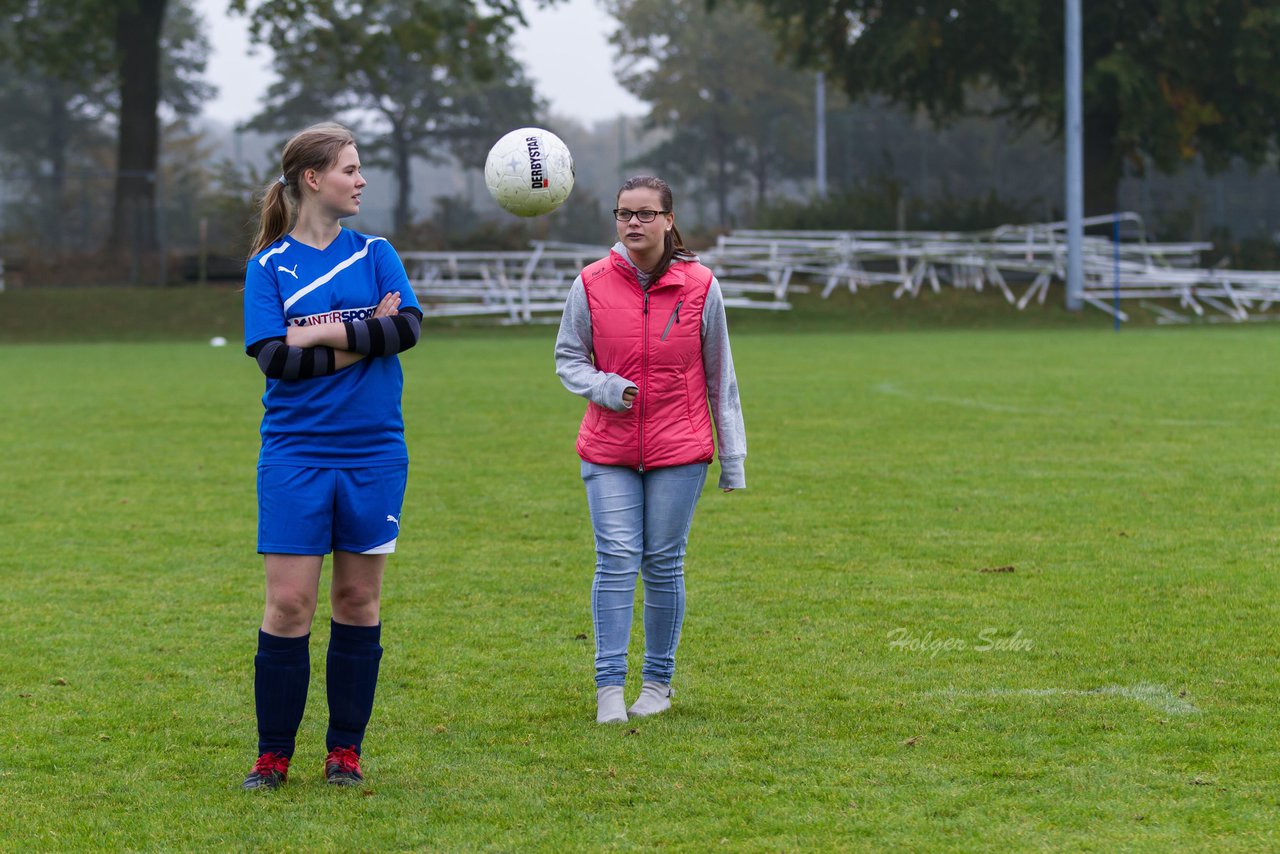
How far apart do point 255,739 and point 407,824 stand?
1.09 metres

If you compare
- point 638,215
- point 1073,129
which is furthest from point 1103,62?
point 638,215

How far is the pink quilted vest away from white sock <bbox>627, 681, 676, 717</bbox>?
31.0 inches

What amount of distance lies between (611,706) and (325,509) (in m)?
1.37

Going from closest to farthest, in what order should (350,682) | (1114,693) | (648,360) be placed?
(350,682)
(648,360)
(1114,693)

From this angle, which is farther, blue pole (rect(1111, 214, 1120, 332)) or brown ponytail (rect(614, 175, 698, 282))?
blue pole (rect(1111, 214, 1120, 332))

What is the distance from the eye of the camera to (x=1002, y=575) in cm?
775

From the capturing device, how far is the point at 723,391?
5.44 m

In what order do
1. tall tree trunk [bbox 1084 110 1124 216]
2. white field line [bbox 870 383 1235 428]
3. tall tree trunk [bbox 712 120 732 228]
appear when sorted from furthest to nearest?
tall tree trunk [bbox 712 120 732 228], tall tree trunk [bbox 1084 110 1124 216], white field line [bbox 870 383 1235 428]

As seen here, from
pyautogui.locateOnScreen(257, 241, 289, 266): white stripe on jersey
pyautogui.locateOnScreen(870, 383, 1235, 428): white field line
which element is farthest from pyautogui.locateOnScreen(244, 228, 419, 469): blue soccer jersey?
pyautogui.locateOnScreen(870, 383, 1235, 428): white field line

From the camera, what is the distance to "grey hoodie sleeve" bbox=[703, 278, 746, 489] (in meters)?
5.37

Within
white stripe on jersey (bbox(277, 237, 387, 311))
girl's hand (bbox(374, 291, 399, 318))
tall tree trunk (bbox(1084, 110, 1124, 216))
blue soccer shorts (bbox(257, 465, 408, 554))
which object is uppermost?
tall tree trunk (bbox(1084, 110, 1124, 216))

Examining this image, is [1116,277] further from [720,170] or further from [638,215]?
[720,170]

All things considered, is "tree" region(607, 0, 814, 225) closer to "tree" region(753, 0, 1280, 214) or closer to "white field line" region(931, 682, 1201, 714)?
"tree" region(753, 0, 1280, 214)

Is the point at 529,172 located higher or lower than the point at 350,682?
higher
